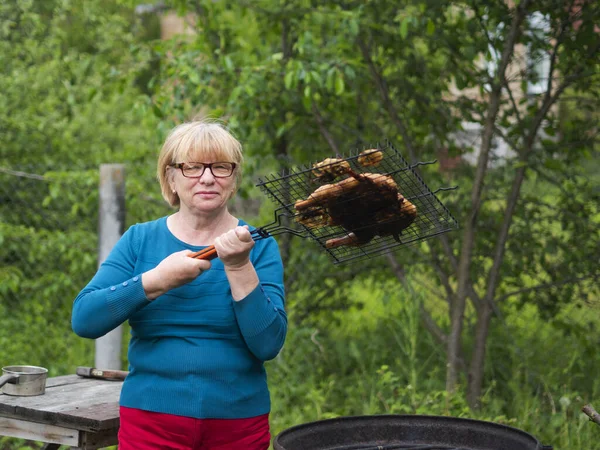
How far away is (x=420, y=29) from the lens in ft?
15.1

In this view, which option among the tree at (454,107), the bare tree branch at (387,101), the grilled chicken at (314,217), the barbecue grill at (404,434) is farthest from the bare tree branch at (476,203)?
the grilled chicken at (314,217)

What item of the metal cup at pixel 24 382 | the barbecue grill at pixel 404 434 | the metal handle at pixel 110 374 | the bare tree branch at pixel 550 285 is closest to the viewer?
the barbecue grill at pixel 404 434

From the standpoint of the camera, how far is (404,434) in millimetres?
2932

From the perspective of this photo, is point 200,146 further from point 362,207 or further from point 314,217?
point 362,207

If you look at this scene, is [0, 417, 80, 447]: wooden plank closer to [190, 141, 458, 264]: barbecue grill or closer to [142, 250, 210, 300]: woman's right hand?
[142, 250, 210, 300]: woman's right hand

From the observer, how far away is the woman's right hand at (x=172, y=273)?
89.7 inches

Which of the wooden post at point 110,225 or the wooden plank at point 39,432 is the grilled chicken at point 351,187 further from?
the wooden post at point 110,225

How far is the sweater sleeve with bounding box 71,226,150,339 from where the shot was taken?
7.68 feet

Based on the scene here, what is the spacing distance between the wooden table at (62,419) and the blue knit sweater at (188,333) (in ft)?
1.35

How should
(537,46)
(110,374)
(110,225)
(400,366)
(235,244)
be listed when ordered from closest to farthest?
(235,244)
(110,374)
(110,225)
(537,46)
(400,366)

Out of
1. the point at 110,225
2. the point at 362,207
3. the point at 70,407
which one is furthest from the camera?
the point at 110,225

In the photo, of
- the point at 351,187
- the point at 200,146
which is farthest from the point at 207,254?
the point at 351,187

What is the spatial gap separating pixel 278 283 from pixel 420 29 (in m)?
2.52

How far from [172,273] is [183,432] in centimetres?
48
